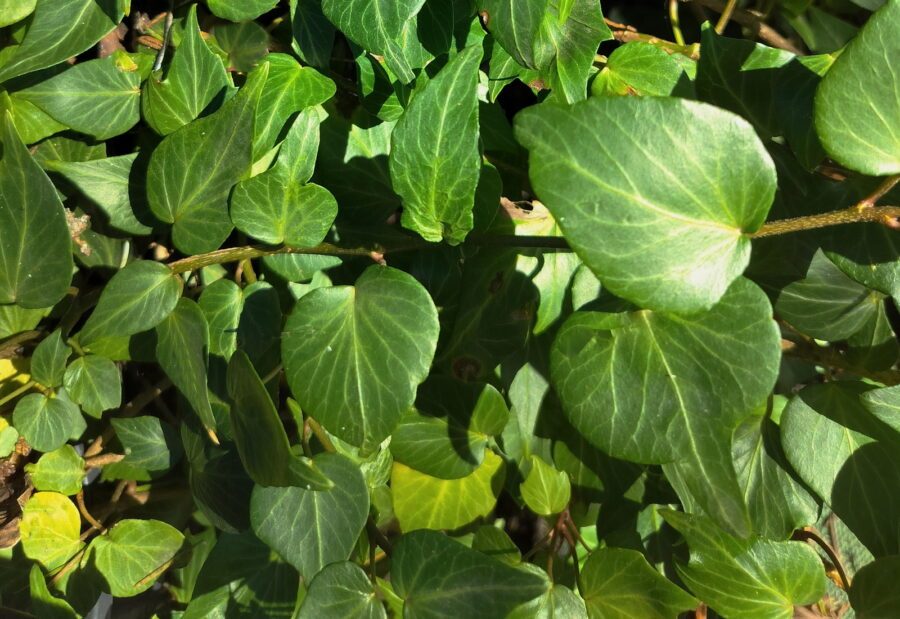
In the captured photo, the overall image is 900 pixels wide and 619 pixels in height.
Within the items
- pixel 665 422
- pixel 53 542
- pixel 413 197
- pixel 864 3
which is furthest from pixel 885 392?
pixel 53 542

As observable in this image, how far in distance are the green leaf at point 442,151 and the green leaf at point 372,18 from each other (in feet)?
0.27

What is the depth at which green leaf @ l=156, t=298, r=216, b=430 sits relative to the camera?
1.65 ft

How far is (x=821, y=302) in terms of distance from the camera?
604 millimetres

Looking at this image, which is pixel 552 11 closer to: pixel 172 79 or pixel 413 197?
pixel 413 197

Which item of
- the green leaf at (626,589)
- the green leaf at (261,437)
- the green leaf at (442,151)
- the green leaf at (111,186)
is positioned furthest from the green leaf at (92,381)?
the green leaf at (626,589)

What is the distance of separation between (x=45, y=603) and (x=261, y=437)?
0.37 meters

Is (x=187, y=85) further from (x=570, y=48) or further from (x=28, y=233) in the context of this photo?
(x=570, y=48)

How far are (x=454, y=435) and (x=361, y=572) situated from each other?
153mm

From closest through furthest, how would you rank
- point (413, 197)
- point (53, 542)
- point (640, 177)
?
point (640, 177)
point (413, 197)
point (53, 542)

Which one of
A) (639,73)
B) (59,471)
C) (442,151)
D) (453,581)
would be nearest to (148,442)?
(59,471)

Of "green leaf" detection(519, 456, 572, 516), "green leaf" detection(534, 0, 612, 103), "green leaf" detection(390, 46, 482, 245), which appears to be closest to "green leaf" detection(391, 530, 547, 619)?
"green leaf" detection(519, 456, 572, 516)

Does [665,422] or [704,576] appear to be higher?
[665,422]

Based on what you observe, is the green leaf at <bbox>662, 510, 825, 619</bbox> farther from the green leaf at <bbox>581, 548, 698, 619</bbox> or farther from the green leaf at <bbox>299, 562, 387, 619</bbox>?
the green leaf at <bbox>299, 562, 387, 619</bbox>

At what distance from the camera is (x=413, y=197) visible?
0.49 m
